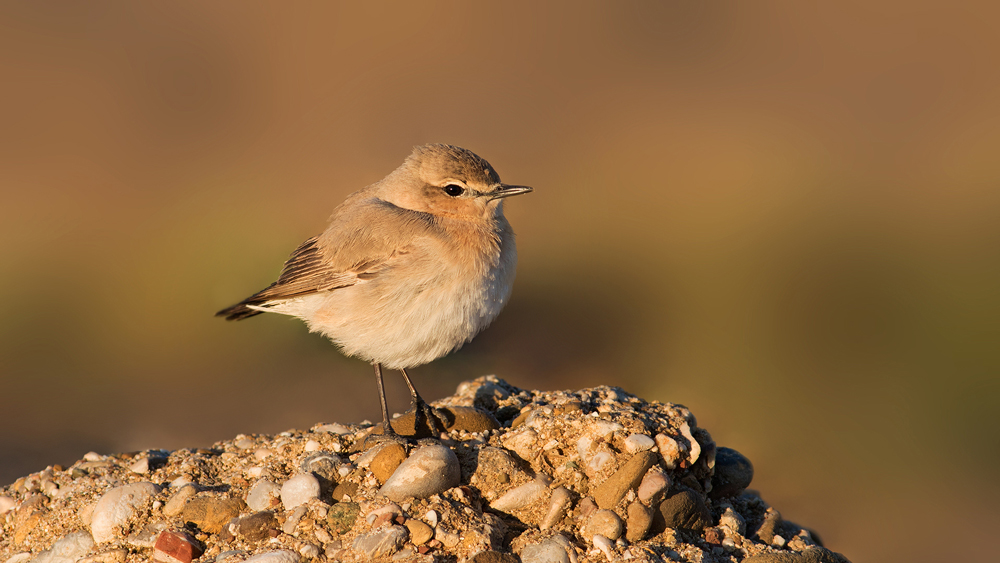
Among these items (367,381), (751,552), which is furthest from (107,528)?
(367,381)

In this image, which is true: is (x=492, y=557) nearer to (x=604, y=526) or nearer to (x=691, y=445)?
(x=604, y=526)

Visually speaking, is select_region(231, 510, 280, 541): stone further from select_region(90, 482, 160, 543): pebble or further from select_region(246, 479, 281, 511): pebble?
select_region(90, 482, 160, 543): pebble

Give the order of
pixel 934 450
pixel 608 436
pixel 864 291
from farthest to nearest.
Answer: pixel 864 291
pixel 934 450
pixel 608 436

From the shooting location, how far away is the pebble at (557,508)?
14.6 ft

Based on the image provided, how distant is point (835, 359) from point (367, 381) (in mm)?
6695

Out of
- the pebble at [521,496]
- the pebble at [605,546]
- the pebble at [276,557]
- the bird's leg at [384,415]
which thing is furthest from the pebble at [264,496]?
the pebble at [605,546]

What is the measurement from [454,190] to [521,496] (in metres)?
2.74

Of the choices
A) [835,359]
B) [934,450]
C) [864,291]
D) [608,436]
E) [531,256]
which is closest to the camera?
[608,436]

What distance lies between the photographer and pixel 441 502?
4.43 meters

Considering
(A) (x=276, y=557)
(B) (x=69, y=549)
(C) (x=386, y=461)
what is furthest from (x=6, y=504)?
(C) (x=386, y=461)

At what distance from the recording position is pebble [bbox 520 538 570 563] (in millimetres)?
4094

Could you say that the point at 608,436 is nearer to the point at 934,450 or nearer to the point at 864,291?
the point at 934,450

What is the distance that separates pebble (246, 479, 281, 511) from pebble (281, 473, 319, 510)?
81 mm

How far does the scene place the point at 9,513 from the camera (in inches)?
206
